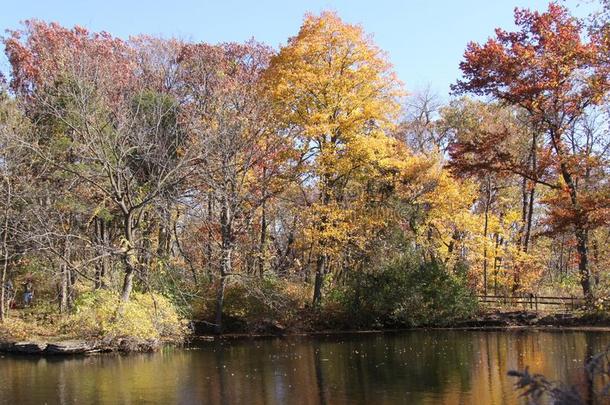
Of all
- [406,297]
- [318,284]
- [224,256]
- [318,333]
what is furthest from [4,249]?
[406,297]

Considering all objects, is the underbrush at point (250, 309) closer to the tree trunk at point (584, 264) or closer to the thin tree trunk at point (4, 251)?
the thin tree trunk at point (4, 251)

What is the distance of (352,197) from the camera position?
28.0 metres

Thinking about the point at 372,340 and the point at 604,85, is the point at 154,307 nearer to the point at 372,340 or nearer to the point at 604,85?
the point at 372,340

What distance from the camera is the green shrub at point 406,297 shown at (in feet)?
84.4

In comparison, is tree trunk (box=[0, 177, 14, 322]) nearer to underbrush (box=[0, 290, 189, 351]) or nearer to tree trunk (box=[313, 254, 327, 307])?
underbrush (box=[0, 290, 189, 351])

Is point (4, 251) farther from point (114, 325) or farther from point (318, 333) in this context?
point (318, 333)

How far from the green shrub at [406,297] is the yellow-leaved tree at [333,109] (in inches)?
67.5

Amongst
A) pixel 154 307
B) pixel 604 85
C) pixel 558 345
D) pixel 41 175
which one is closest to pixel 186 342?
pixel 154 307

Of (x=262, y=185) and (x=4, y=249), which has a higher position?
(x=262, y=185)

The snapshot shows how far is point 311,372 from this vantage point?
50.4 feet

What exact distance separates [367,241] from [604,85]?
1403cm

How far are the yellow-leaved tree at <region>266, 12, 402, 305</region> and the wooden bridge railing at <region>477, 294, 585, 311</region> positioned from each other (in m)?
7.19

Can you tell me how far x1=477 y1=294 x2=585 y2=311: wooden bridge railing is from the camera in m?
26.0

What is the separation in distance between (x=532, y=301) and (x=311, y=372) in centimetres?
1560
